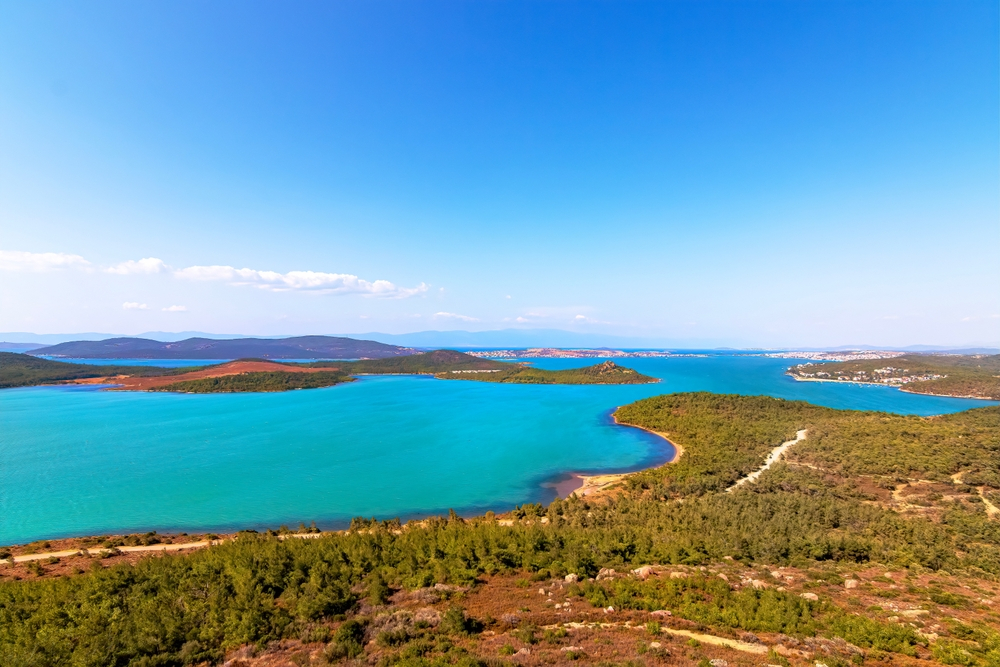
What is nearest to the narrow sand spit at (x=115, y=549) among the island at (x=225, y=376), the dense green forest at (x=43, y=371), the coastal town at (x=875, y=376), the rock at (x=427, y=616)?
the rock at (x=427, y=616)

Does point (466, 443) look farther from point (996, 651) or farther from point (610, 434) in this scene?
point (996, 651)

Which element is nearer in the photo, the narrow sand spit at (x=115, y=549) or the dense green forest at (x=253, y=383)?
the narrow sand spit at (x=115, y=549)

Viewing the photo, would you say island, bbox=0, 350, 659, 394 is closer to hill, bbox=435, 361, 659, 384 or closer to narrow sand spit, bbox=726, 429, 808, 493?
hill, bbox=435, 361, 659, 384

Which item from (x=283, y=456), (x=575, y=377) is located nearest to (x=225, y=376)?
(x=283, y=456)

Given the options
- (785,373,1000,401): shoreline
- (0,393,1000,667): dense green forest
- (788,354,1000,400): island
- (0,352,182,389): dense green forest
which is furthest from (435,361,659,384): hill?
(0,352,182,389): dense green forest

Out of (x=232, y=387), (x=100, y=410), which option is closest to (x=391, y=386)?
A: (x=232, y=387)

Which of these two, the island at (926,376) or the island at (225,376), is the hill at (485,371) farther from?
the island at (926,376)

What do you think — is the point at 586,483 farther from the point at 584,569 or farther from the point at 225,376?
the point at 225,376

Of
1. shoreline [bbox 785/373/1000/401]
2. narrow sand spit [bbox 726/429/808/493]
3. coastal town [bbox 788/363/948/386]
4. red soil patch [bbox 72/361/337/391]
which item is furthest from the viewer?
Result: coastal town [bbox 788/363/948/386]
